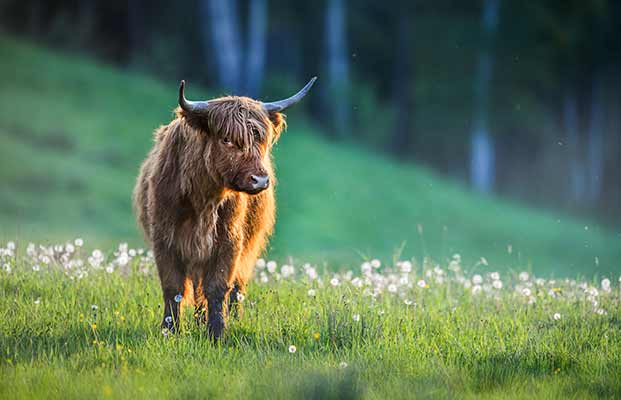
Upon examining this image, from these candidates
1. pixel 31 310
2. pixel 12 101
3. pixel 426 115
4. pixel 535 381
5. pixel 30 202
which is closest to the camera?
pixel 535 381

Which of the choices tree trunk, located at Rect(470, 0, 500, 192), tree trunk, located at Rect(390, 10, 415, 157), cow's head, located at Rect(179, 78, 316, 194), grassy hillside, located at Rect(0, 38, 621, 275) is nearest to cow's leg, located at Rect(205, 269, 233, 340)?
cow's head, located at Rect(179, 78, 316, 194)

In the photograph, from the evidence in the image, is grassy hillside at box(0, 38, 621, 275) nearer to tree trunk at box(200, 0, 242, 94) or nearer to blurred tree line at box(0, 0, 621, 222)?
tree trunk at box(200, 0, 242, 94)

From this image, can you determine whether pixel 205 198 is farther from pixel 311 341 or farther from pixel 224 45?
pixel 224 45

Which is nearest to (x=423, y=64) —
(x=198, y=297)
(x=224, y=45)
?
(x=224, y=45)

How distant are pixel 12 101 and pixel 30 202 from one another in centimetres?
540

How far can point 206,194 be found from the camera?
6500 millimetres

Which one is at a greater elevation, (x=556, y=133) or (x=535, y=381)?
(x=556, y=133)

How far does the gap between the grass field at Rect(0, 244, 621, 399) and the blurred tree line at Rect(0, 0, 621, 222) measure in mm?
20657

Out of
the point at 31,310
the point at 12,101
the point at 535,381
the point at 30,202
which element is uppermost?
the point at 12,101

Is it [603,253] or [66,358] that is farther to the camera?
[603,253]

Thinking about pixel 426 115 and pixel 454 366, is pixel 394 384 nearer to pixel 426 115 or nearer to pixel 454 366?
pixel 454 366

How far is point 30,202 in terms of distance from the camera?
60.0 ft

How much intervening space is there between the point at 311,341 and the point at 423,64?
2872 cm

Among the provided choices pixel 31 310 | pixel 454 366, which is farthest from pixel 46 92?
pixel 454 366
